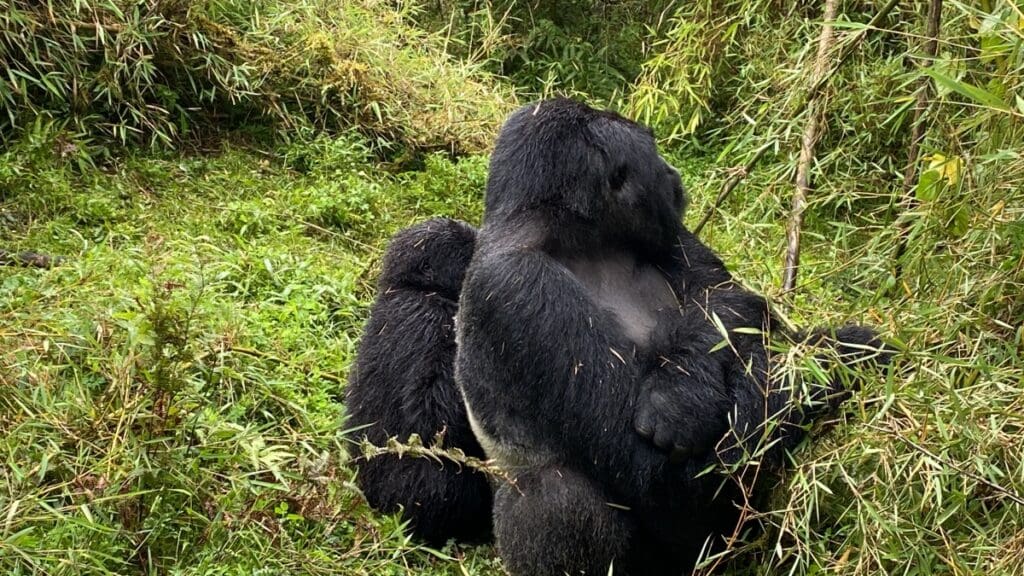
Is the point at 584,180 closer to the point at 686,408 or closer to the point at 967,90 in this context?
the point at 686,408

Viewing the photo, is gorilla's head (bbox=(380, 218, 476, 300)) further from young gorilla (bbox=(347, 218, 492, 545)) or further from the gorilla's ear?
the gorilla's ear

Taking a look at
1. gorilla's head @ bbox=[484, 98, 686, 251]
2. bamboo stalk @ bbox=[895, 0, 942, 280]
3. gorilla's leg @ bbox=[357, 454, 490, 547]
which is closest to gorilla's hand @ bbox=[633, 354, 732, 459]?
gorilla's head @ bbox=[484, 98, 686, 251]

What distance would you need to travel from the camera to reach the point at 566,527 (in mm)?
2836

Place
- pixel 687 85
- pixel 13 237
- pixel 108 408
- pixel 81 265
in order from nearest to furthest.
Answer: pixel 108 408 → pixel 81 265 → pixel 13 237 → pixel 687 85

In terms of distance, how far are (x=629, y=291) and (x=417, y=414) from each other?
716 millimetres

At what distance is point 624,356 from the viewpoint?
2.79 meters

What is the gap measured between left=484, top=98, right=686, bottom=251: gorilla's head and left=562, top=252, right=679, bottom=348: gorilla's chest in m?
0.06

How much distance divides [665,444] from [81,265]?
2254mm

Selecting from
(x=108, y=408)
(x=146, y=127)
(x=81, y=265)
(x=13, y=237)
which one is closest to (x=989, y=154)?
(x=108, y=408)

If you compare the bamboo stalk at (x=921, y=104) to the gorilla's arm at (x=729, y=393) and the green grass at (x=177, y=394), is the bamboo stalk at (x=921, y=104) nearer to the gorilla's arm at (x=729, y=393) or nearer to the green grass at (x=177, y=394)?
the gorilla's arm at (x=729, y=393)

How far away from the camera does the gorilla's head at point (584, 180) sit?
3.03m

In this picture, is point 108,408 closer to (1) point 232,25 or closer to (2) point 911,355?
(2) point 911,355

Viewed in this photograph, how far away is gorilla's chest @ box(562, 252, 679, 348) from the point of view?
299 cm

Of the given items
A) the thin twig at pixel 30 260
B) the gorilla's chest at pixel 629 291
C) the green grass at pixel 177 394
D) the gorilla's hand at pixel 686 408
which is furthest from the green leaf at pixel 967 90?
the thin twig at pixel 30 260
